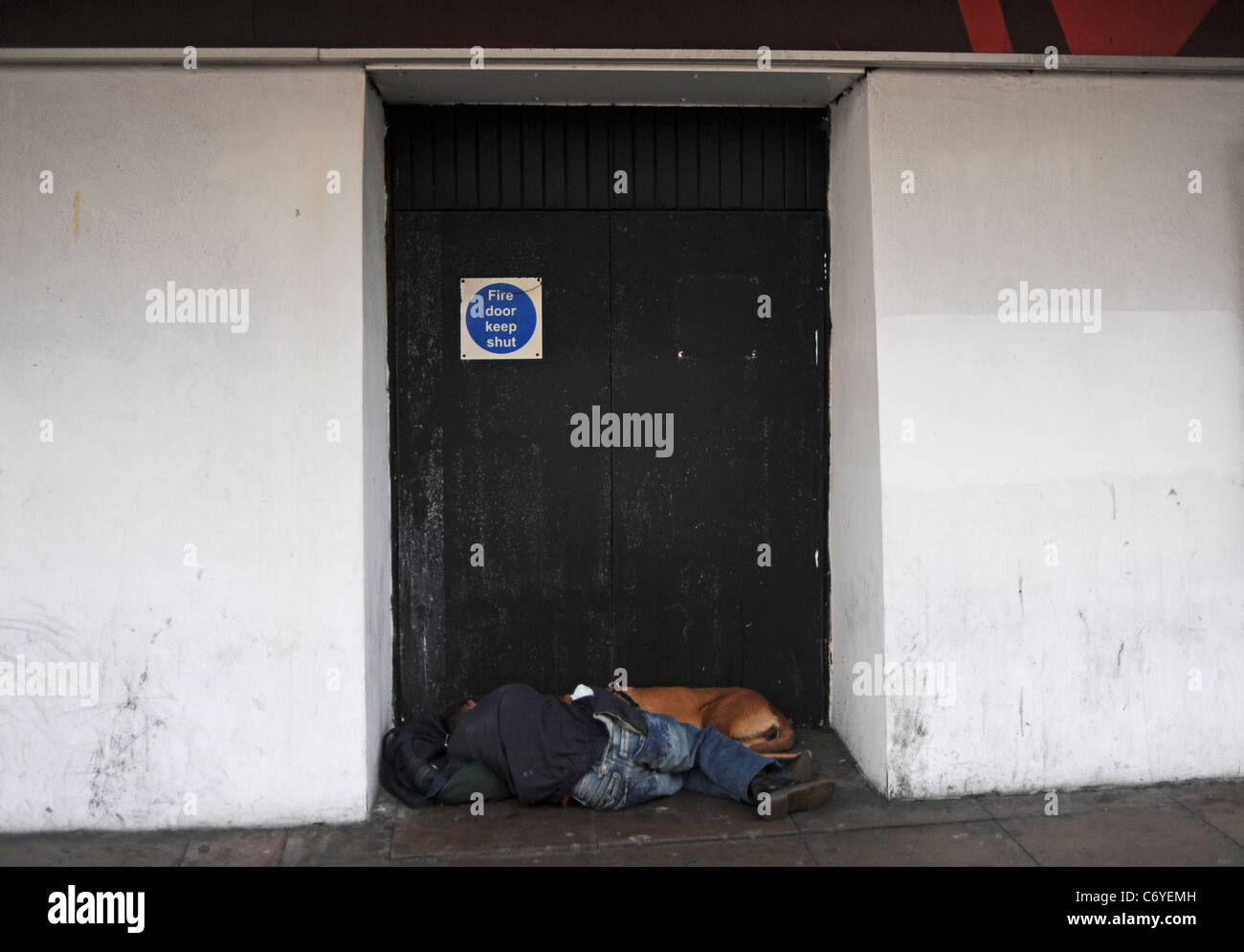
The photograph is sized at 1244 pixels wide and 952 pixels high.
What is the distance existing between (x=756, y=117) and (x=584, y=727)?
118 inches

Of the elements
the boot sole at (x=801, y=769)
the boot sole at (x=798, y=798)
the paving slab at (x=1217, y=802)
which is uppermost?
the boot sole at (x=801, y=769)

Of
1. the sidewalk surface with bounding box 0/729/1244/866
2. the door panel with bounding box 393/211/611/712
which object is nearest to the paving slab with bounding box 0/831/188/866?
the sidewalk surface with bounding box 0/729/1244/866

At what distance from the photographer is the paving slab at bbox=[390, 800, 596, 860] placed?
3.96 metres

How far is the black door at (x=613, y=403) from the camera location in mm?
4918

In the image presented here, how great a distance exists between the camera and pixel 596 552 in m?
5.00

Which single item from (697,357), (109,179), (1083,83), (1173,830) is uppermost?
(1083,83)

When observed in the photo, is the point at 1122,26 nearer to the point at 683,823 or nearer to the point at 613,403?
the point at 613,403

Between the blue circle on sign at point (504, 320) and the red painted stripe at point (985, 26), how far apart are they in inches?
89.3

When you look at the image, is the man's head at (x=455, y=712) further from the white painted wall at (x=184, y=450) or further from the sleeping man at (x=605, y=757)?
the white painted wall at (x=184, y=450)

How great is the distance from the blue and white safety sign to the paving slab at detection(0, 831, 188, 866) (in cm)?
245

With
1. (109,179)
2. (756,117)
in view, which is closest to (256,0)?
(109,179)

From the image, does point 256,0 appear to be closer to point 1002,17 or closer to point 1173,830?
point 1002,17

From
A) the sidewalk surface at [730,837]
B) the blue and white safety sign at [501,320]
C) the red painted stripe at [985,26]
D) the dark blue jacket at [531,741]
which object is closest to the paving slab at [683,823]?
the sidewalk surface at [730,837]

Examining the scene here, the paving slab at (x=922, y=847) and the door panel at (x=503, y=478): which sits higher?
the door panel at (x=503, y=478)
